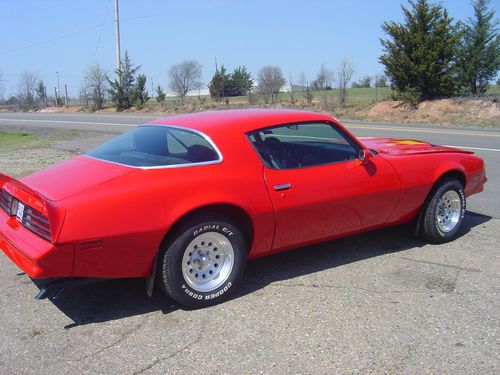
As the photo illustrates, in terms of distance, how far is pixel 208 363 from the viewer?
9.96ft

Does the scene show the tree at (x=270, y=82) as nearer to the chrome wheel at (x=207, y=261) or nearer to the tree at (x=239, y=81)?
the tree at (x=239, y=81)

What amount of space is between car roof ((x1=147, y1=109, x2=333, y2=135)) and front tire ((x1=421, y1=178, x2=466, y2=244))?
55.1 inches

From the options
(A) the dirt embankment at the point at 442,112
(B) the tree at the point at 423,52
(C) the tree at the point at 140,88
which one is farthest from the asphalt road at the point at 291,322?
(C) the tree at the point at 140,88

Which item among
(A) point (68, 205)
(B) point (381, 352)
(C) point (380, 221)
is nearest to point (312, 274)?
(C) point (380, 221)

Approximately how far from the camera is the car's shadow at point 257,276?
377cm

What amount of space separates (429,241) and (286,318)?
89.7 inches

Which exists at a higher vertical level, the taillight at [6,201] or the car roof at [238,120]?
the car roof at [238,120]

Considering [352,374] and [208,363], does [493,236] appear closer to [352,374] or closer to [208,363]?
[352,374]

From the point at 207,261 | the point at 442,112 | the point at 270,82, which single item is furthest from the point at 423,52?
the point at 207,261

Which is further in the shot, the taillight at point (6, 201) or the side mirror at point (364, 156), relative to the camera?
the side mirror at point (364, 156)

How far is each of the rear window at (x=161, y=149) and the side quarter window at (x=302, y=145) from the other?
1.41 ft

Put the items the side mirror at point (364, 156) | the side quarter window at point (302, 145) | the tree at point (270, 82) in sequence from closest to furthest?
the side quarter window at point (302, 145)
the side mirror at point (364, 156)
the tree at point (270, 82)

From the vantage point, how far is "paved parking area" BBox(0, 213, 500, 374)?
120 inches

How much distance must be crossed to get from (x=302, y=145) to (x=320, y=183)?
51 centimetres
